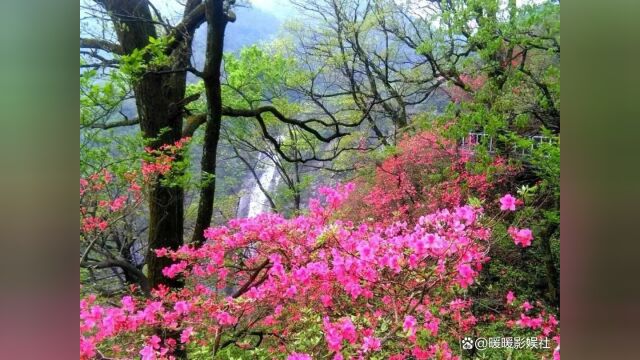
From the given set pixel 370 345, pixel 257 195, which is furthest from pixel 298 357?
pixel 257 195

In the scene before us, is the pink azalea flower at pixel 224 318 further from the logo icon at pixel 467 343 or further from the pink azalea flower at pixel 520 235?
the pink azalea flower at pixel 520 235

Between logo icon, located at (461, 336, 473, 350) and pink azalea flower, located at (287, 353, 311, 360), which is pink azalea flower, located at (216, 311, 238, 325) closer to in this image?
pink azalea flower, located at (287, 353, 311, 360)

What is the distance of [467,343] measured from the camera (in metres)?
1.70

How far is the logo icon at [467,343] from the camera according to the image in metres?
1.70

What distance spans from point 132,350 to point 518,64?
6.76 feet

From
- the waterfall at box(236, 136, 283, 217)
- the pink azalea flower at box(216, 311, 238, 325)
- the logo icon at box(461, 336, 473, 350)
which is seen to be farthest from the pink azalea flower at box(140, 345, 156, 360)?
the logo icon at box(461, 336, 473, 350)

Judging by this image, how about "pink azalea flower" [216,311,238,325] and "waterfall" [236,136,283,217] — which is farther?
"waterfall" [236,136,283,217]

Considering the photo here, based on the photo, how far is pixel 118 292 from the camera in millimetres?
1685

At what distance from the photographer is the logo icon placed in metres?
1.70

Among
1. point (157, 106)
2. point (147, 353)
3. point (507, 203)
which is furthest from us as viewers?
point (157, 106)

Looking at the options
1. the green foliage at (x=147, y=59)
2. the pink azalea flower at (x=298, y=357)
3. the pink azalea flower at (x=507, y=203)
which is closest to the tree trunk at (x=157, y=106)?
the green foliage at (x=147, y=59)

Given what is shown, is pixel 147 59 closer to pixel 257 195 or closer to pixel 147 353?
pixel 257 195
